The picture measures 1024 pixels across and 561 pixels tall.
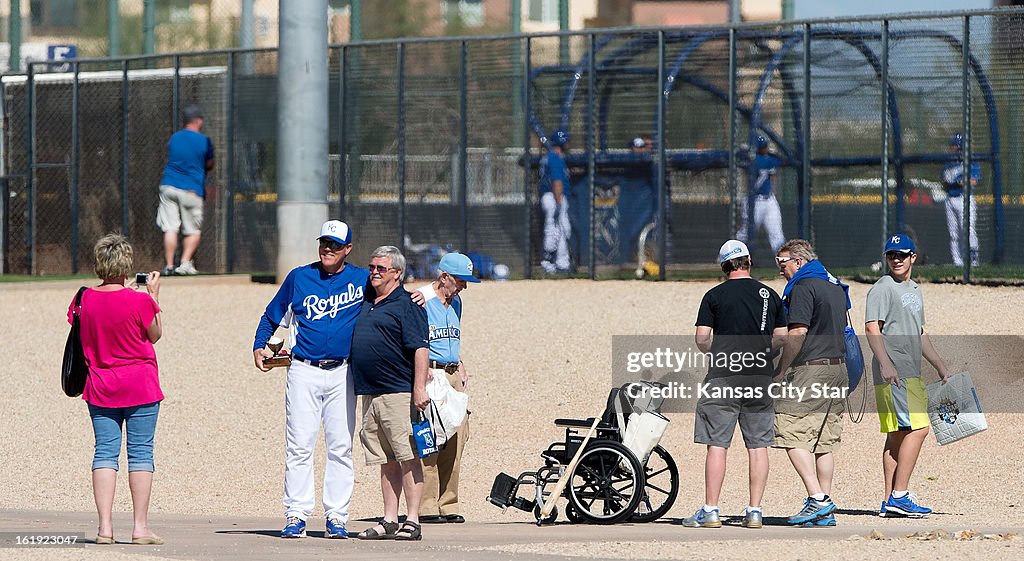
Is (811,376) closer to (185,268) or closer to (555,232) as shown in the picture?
(555,232)

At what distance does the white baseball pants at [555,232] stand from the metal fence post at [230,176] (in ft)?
15.2

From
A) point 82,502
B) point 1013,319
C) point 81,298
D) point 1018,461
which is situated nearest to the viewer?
point 81,298

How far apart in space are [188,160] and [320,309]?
439 inches

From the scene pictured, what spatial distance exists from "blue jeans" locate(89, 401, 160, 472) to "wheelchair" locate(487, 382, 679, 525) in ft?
7.07

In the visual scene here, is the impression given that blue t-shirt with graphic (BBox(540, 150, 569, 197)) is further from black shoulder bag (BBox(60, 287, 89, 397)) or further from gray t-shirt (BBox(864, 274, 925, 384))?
black shoulder bag (BBox(60, 287, 89, 397))

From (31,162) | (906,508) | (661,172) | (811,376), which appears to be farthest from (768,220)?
(31,162)

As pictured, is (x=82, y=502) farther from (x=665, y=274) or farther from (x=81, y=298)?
(x=665, y=274)

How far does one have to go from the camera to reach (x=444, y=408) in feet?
28.4

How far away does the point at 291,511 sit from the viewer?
8477 mm

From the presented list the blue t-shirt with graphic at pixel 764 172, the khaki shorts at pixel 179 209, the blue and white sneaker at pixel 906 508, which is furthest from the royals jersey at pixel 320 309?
the khaki shorts at pixel 179 209

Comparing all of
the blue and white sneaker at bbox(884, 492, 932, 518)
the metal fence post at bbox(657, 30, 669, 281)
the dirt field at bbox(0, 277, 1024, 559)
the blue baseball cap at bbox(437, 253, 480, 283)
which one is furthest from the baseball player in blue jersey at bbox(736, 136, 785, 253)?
the blue baseball cap at bbox(437, 253, 480, 283)

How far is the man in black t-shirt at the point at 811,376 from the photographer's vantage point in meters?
9.03

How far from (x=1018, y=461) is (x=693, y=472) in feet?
7.92

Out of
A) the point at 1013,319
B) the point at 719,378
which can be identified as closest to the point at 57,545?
the point at 719,378
